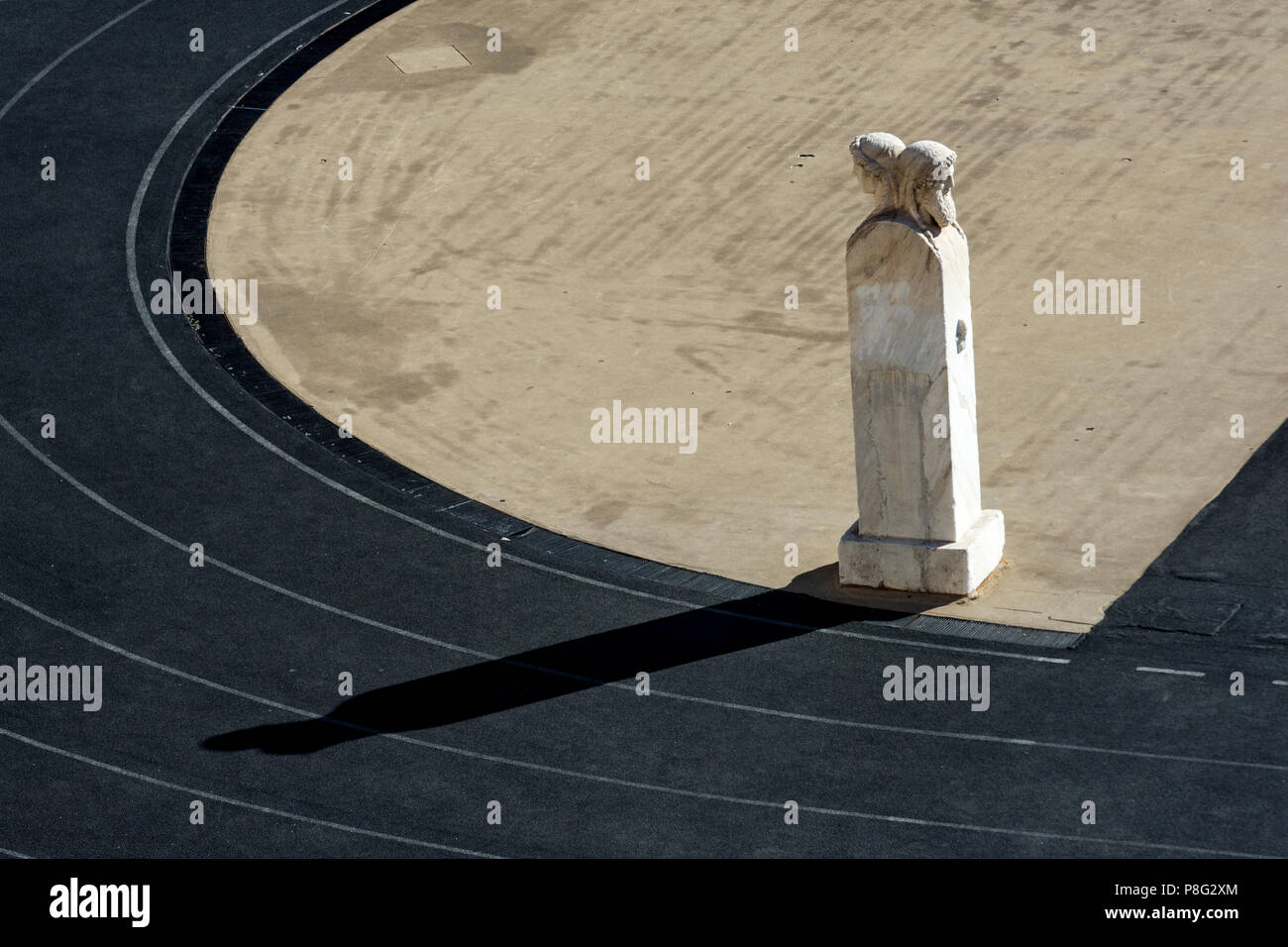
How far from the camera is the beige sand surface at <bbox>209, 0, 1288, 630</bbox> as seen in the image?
77.2ft

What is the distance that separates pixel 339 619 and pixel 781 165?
41.4 ft

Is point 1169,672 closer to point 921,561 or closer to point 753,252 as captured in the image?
point 921,561

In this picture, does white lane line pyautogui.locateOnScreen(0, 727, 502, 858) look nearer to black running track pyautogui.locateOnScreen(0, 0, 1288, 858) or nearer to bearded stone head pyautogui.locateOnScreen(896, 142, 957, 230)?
black running track pyautogui.locateOnScreen(0, 0, 1288, 858)

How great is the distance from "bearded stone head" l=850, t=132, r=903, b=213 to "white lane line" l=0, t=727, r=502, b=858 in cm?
702

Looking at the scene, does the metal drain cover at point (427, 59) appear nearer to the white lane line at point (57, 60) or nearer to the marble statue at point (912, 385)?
the white lane line at point (57, 60)

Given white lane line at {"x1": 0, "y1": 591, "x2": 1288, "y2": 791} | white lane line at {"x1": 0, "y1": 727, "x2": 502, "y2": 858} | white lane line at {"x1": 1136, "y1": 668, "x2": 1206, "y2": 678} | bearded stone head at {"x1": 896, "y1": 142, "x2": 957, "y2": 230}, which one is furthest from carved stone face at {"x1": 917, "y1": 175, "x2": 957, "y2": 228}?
white lane line at {"x1": 0, "y1": 727, "x2": 502, "y2": 858}

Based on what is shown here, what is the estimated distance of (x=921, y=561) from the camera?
68.7 feet

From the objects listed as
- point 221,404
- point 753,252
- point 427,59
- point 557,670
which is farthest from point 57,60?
point 557,670

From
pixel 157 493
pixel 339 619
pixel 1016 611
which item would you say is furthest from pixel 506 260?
pixel 1016 611

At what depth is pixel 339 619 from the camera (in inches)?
839

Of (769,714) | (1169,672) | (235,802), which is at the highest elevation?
(1169,672)

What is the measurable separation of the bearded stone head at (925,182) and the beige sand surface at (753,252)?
3.80 m

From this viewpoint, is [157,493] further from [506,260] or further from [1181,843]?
[1181,843]

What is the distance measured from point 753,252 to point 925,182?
31.9 feet
